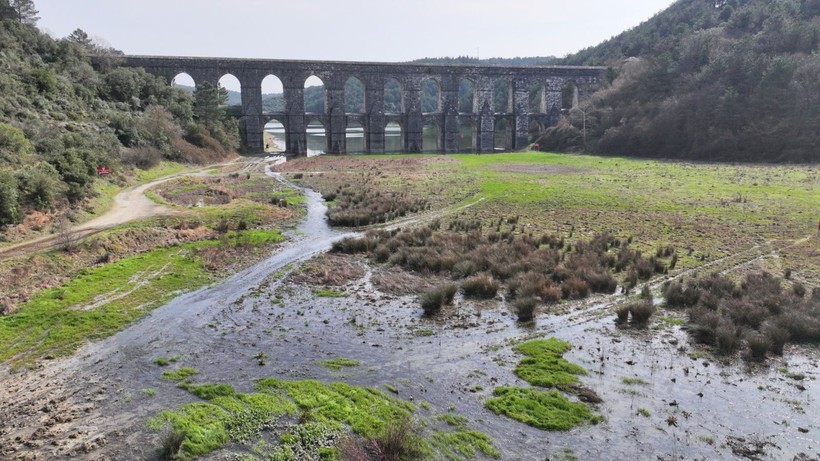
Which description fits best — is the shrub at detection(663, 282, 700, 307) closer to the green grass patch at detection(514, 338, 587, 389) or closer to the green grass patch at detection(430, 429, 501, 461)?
the green grass patch at detection(514, 338, 587, 389)

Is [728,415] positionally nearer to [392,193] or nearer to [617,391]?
[617,391]

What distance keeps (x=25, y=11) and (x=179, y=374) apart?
2504 inches

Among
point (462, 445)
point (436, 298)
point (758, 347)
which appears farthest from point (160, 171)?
point (758, 347)

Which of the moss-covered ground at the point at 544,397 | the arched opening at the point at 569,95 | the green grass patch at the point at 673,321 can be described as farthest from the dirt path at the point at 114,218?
the arched opening at the point at 569,95

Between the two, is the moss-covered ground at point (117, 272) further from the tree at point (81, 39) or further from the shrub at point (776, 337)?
the tree at point (81, 39)

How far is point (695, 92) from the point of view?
6222 centimetres

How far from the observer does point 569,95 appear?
8988 centimetres

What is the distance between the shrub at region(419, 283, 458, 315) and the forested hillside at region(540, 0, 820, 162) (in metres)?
46.3

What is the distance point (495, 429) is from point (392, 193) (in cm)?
2666

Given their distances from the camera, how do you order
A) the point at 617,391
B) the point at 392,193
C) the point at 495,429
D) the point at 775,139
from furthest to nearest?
the point at 775,139
the point at 392,193
the point at 617,391
the point at 495,429

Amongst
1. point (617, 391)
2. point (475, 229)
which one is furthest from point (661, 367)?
point (475, 229)

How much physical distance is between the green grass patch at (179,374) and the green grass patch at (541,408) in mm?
5906

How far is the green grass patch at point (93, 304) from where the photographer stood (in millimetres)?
12789

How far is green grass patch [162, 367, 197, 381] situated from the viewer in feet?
36.5
